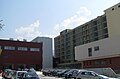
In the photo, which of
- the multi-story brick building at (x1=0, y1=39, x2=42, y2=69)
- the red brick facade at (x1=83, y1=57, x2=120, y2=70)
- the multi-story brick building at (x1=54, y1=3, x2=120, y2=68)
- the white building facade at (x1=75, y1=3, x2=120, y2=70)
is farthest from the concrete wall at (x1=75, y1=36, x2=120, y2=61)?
the multi-story brick building at (x1=0, y1=39, x2=42, y2=69)

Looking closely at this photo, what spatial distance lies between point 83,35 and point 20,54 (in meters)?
32.2

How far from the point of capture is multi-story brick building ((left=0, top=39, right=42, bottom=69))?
85.1m

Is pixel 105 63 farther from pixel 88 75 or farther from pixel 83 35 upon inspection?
pixel 83 35

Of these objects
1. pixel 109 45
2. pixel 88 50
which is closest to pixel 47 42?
pixel 88 50

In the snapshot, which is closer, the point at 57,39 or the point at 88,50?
the point at 88,50

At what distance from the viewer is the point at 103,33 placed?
91.6 metres

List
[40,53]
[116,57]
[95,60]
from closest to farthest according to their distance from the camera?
[116,57] < [95,60] < [40,53]

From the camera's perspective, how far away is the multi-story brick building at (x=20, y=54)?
279 ft

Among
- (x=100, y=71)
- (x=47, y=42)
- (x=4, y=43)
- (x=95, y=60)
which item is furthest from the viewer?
(x=47, y=42)

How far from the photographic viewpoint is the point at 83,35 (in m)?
107

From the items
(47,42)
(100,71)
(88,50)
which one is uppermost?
(47,42)

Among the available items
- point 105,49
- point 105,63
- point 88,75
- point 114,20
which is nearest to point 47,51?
point 114,20

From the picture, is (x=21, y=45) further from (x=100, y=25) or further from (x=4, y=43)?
(x=100, y=25)

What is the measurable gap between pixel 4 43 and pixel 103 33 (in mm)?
36333
